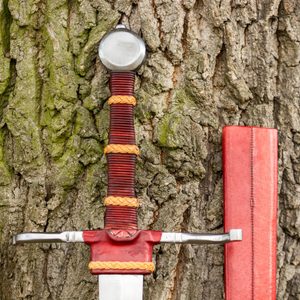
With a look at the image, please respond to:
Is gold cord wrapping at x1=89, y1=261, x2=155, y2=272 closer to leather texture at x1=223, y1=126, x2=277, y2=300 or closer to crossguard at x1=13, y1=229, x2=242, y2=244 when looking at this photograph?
crossguard at x1=13, y1=229, x2=242, y2=244

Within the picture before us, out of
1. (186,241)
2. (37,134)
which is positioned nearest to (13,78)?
(37,134)

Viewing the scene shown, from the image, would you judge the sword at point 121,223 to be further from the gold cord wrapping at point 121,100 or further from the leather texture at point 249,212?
the leather texture at point 249,212

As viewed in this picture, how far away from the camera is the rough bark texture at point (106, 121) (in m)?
1.91

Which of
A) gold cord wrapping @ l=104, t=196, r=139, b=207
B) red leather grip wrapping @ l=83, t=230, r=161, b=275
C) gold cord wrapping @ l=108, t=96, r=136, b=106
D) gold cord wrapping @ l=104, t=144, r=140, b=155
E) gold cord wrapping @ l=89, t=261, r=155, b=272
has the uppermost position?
gold cord wrapping @ l=108, t=96, r=136, b=106

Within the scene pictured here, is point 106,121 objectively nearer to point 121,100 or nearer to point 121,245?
point 121,100

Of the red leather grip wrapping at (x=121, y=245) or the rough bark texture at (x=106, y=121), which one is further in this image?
the rough bark texture at (x=106, y=121)

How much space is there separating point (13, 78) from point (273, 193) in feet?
2.44

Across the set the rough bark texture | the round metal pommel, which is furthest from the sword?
the rough bark texture

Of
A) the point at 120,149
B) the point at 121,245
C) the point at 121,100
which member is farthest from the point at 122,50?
the point at 121,245

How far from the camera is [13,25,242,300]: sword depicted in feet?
5.65

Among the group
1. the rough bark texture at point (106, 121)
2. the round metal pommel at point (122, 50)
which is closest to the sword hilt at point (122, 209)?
the round metal pommel at point (122, 50)

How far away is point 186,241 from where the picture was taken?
1.74 m

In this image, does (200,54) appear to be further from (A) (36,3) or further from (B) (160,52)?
(A) (36,3)

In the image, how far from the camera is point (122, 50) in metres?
1.80
